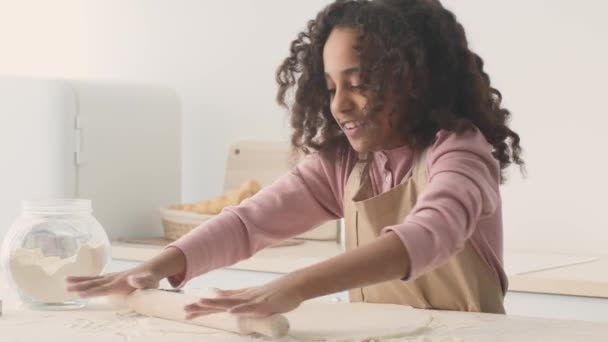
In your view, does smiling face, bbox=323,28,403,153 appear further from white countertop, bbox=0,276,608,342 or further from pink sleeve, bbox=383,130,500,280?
white countertop, bbox=0,276,608,342

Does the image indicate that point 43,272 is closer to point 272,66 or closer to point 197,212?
point 197,212

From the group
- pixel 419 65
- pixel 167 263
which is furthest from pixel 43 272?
pixel 419 65

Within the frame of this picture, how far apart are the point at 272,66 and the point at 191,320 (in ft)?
5.07

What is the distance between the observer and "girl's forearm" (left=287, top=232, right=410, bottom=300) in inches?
48.4

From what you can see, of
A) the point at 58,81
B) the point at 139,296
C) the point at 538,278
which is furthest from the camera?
the point at 58,81

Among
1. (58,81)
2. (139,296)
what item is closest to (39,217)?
(139,296)

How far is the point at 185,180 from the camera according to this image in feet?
9.60

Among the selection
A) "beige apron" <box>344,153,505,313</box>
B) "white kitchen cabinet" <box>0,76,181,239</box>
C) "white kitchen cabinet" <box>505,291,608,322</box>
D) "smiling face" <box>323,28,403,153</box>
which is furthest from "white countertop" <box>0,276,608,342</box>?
"white kitchen cabinet" <box>0,76,181,239</box>

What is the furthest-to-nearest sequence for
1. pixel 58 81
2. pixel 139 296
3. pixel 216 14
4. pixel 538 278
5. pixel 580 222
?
pixel 216 14
pixel 58 81
pixel 580 222
pixel 538 278
pixel 139 296

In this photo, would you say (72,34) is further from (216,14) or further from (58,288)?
(58,288)

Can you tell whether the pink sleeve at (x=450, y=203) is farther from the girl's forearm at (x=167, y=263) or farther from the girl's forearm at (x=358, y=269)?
the girl's forearm at (x=167, y=263)

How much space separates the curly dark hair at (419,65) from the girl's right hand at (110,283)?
37 cm

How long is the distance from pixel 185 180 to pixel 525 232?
0.96 meters

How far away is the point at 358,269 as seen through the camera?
124 cm
